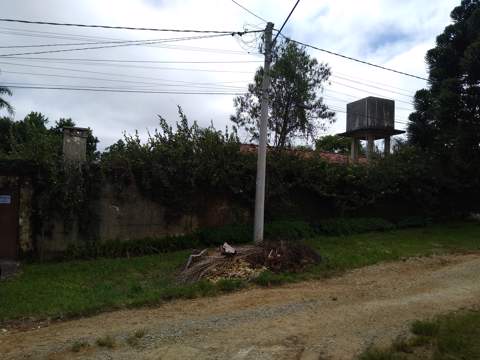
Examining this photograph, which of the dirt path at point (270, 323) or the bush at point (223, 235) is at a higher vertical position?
the bush at point (223, 235)

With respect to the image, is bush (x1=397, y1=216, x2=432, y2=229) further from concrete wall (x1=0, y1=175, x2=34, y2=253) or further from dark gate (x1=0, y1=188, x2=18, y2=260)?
dark gate (x1=0, y1=188, x2=18, y2=260)

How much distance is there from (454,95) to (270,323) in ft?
41.9

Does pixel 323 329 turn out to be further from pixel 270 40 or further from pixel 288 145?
pixel 288 145

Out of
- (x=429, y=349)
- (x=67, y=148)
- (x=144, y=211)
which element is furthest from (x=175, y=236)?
(x=429, y=349)

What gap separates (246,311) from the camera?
6.89 m

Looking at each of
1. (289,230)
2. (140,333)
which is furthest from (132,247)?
(140,333)

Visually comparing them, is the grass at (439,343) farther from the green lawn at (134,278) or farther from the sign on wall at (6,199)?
the sign on wall at (6,199)

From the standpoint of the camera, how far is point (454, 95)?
1587 centimetres

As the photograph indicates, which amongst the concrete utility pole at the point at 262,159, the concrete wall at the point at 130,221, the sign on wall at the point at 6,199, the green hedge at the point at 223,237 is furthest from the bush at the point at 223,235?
the sign on wall at the point at 6,199

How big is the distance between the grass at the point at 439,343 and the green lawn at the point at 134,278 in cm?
375

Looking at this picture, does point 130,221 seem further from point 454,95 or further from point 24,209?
point 454,95

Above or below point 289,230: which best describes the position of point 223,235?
below

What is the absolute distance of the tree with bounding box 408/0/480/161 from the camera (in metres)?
15.9

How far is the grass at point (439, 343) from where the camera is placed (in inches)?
185
